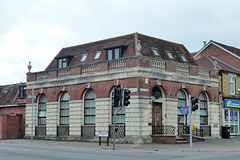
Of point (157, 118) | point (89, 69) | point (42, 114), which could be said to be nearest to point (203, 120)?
point (157, 118)

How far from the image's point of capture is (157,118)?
84.8ft

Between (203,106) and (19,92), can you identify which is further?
(19,92)

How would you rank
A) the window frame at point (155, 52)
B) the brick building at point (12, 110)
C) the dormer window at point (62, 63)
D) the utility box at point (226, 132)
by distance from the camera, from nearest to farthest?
the window frame at point (155, 52), the utility box at point (226, 132), the brick building at point (12, 110), the dormer window at point (62, 63)

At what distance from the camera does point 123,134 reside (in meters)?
25.0

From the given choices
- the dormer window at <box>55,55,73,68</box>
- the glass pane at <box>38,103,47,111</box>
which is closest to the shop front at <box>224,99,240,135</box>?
the dormer window at <box>55,55,73,68</box>

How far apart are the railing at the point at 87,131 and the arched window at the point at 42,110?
16.2ft

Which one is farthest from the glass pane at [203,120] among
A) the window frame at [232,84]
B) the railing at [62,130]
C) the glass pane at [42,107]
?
the glass pane at [42,107]

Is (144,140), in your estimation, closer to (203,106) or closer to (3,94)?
(203,106)

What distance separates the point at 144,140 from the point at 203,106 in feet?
26.8

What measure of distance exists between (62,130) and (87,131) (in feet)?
9.23

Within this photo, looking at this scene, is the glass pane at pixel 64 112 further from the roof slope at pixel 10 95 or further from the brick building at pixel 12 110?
the roof slope at pixel 10 95

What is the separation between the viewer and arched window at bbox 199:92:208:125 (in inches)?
1163

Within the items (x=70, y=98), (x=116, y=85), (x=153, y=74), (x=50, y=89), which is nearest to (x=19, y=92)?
(x=50, y=89)

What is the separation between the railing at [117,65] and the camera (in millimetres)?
25484
